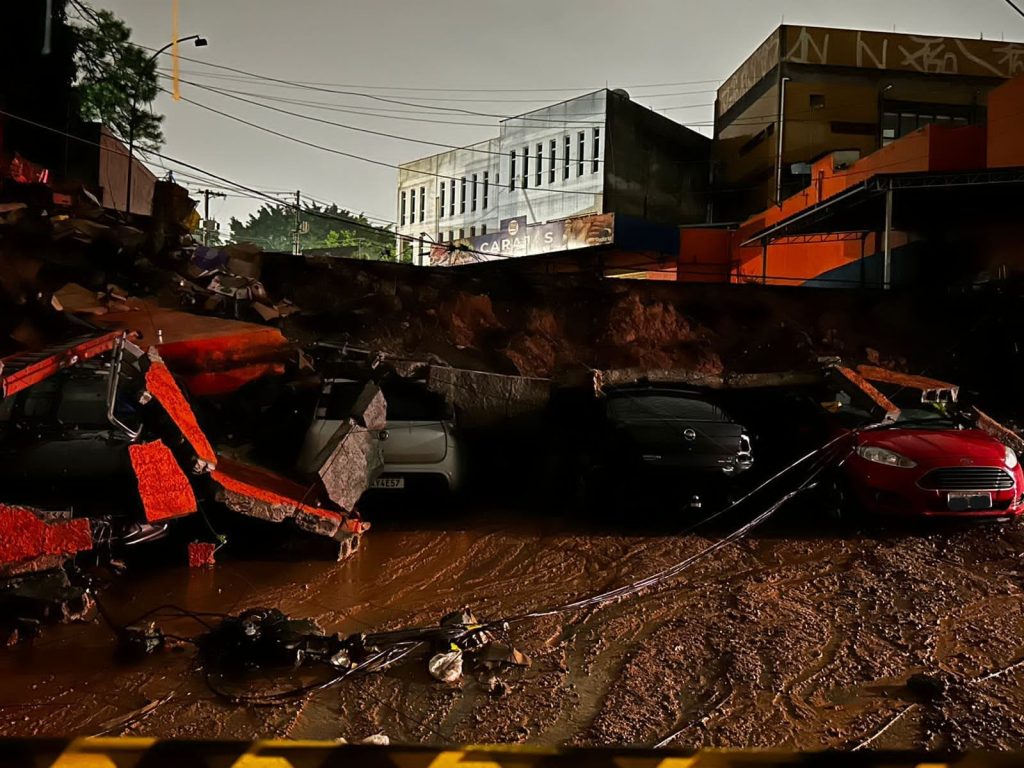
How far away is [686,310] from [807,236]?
14687mm

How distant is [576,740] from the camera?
10.7 ft

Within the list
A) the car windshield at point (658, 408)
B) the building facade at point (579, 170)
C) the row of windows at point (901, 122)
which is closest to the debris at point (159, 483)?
the car windshield at point (658, 408)

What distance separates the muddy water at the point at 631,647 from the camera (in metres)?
3.42

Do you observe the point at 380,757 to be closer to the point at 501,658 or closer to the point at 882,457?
the point at 501,658

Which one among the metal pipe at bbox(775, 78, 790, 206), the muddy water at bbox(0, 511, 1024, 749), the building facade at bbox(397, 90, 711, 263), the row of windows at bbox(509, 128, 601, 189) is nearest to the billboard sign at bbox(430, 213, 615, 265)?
the building facade at bbox(397, 90, 711, 263)

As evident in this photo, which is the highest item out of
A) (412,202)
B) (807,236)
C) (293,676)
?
(412,202)

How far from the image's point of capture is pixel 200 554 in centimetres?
597

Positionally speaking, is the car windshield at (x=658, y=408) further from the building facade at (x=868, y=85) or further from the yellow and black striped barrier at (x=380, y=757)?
the building facade at (x=868, y=85)

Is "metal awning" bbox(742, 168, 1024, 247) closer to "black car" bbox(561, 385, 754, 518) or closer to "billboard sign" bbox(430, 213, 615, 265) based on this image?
"billboard sign" bbox(430, 213, 615, 265)

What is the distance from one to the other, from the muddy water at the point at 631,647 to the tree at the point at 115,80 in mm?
26016

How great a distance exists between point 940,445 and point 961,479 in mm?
411

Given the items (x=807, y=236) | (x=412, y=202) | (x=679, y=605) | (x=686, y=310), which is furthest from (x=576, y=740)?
(x=412, y=202)

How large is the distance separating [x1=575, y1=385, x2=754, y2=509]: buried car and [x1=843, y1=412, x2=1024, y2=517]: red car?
1260 mm

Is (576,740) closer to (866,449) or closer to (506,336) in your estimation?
(866,449)
